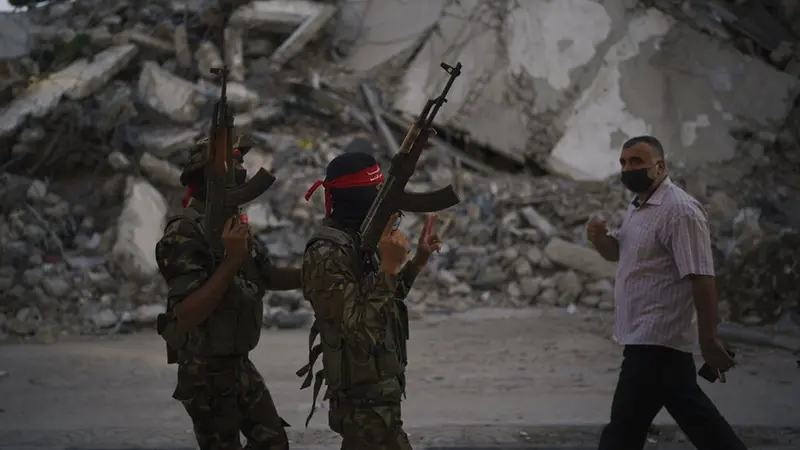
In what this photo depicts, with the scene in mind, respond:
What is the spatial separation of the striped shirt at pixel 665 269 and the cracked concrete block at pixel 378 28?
10.5 metres

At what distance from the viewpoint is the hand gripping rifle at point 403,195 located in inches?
94.3

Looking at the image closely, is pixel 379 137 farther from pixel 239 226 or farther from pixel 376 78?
pixel 239 226

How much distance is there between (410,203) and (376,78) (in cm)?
1068

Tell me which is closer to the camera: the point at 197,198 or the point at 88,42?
the point at 197,198

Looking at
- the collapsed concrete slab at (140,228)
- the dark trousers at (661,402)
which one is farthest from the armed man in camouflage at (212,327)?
the collapsed concrete slab at (140,228)

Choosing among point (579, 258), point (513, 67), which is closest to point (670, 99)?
point (513, 67)

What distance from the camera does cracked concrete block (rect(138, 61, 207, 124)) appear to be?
11023 millimetres

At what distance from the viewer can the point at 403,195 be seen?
2.45 m

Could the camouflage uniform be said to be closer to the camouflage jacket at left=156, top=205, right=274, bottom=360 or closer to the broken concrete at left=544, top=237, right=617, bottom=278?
the camouflage jacket at left=156, top=205, right=274, bottom=360

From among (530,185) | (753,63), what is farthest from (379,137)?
(753,63)

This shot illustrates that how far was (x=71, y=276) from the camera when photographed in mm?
8812

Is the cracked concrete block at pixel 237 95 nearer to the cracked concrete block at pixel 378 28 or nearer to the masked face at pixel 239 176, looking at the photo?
the cracked concrete block at pixel 378 28

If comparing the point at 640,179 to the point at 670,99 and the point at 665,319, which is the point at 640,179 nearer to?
the point at 665,319

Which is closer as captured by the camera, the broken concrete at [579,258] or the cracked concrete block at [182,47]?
the broken concrete at [579,258]
